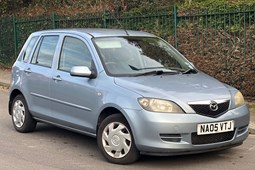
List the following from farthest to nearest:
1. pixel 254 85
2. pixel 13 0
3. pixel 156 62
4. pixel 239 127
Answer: pixel 13 0, pixel 254 85, pixel 156 62, pixel 239 127

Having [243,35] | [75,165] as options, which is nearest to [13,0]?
[243,35]

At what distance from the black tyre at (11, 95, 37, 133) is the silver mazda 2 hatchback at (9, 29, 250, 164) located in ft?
0.05

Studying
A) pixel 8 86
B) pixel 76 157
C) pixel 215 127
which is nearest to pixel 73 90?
pixel 76 157

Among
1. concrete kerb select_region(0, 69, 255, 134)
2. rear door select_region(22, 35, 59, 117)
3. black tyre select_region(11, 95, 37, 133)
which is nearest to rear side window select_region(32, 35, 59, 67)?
rear door select_region(22, 35, 59, 117)

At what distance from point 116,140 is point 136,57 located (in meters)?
1.30

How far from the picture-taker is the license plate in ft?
17.9

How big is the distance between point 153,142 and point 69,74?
1793 mm

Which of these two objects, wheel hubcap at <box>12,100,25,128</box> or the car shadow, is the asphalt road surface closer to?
the car shadow

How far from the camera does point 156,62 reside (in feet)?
21.5

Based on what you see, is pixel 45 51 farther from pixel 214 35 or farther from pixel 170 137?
pixel 214 35

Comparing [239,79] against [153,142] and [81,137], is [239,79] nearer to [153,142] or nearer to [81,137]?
[81,137]

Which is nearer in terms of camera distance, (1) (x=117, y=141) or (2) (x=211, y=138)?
(2) (x=211, y=138)

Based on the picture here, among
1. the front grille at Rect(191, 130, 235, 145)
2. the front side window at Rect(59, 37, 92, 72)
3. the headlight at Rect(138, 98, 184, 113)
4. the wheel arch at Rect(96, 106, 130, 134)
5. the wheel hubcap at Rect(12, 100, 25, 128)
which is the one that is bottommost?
the wheel hubcap at Rect(12, 100, 25, 128)

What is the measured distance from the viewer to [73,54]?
6.74 metres
